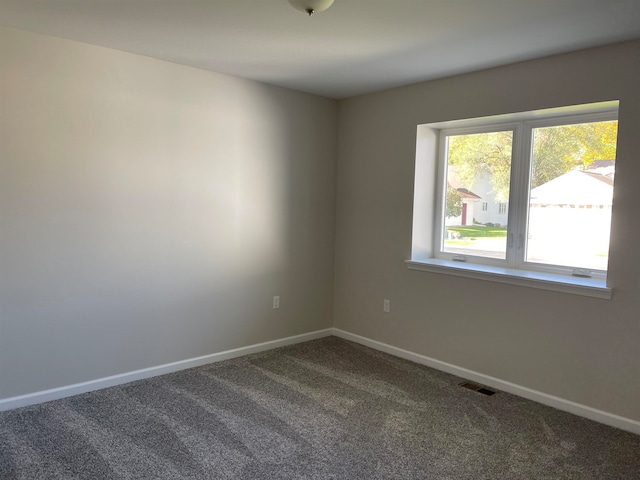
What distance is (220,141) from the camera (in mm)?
3830

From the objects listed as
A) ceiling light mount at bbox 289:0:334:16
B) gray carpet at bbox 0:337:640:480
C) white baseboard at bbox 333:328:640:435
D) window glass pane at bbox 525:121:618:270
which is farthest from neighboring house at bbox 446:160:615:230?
ceiling light mount at bbox 289:0:334:16

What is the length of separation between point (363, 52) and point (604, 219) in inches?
76.3

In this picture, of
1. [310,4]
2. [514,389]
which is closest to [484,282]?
[514,389]

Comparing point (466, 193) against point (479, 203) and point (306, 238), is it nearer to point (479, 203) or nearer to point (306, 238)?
point (479, 203)

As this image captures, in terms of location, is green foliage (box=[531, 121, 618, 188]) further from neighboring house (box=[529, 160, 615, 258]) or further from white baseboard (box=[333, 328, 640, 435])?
white baseboard (box=[333, 328, 640, 435])

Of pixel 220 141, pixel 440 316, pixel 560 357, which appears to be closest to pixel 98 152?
pixel 220 141

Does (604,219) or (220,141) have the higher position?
(220,141)

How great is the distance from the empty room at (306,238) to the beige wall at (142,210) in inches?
0.7

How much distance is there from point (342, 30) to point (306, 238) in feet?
7.09

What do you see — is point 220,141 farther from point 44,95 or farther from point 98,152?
point 44,95

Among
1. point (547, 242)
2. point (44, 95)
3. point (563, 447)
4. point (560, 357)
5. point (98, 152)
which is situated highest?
point (44, 95)

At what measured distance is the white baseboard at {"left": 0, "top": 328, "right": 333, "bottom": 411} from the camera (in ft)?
9.98

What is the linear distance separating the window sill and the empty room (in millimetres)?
21

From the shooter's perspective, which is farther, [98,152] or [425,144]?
[425,144]
